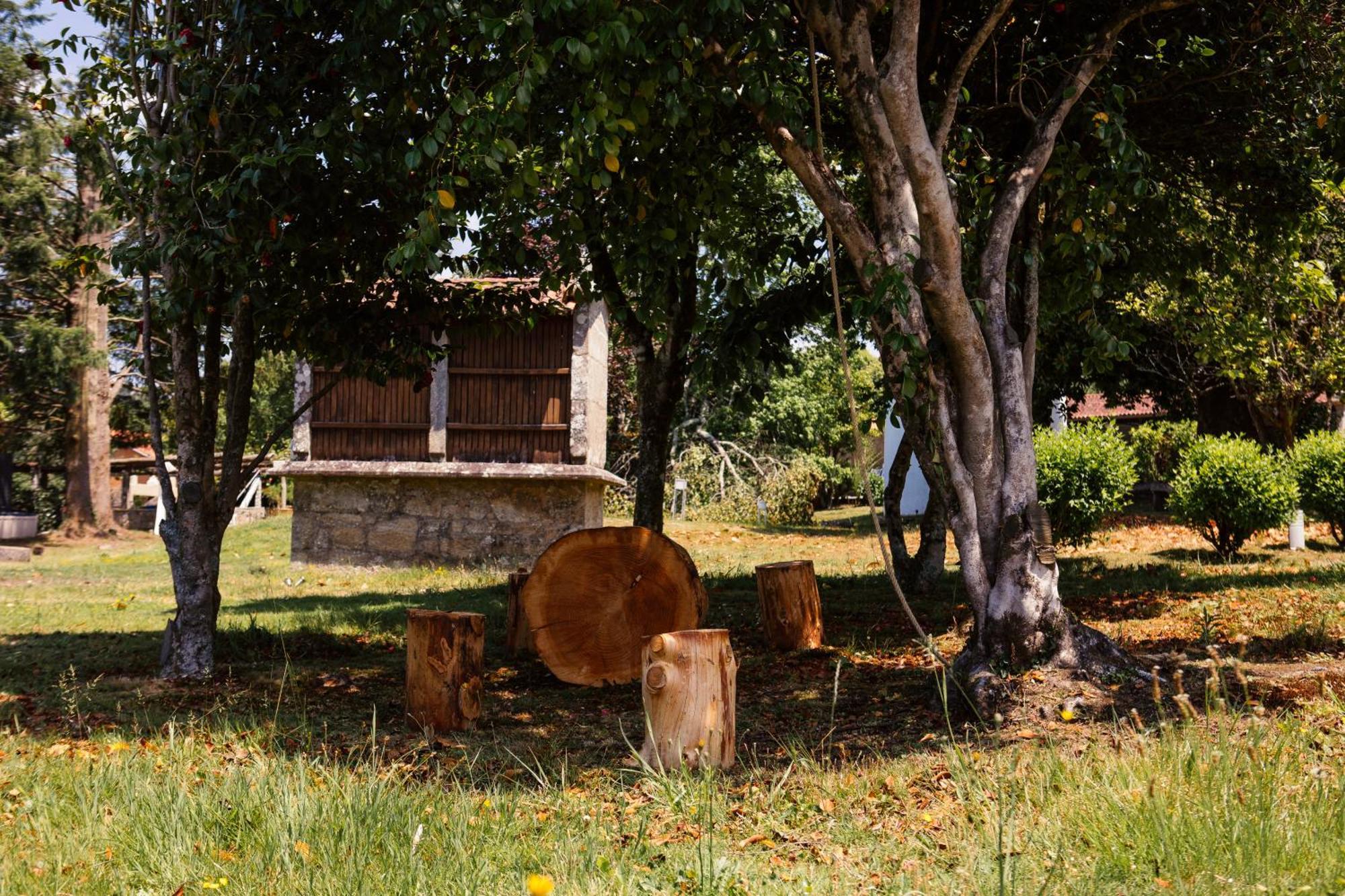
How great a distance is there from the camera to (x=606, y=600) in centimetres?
731

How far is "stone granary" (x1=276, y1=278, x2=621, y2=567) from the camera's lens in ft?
43.0

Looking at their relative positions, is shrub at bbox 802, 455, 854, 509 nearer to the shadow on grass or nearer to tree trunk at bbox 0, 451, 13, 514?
the shadow on grass

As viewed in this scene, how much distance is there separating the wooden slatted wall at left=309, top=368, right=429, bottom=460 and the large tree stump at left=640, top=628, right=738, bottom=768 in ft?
29.0

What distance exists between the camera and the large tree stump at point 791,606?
25.6 feet

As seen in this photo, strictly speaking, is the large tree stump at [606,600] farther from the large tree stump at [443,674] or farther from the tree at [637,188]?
the tree at [637,188]

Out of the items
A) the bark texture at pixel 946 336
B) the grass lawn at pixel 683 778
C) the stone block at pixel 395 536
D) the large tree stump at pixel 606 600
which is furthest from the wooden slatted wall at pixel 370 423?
the bark texture at pixel 946 336

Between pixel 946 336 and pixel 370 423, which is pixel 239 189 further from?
pixel 370 423

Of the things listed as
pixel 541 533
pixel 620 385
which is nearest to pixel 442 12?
pixel 541 533

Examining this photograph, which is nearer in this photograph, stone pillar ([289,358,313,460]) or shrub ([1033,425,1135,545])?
shrub ([1033,425,1135,545])

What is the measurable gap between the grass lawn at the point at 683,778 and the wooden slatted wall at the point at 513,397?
4.75 meters

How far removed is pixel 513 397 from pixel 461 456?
1011 mm

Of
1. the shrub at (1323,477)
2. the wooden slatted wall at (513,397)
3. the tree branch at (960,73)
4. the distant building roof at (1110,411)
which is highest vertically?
the tree branch at (960,73)

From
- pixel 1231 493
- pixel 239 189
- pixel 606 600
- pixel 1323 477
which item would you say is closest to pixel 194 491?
pixel 239 189

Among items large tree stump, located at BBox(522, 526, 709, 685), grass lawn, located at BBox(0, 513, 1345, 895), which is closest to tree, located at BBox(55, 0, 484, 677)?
grass lawn, located at BBox(0, 513, 1345, 895)
